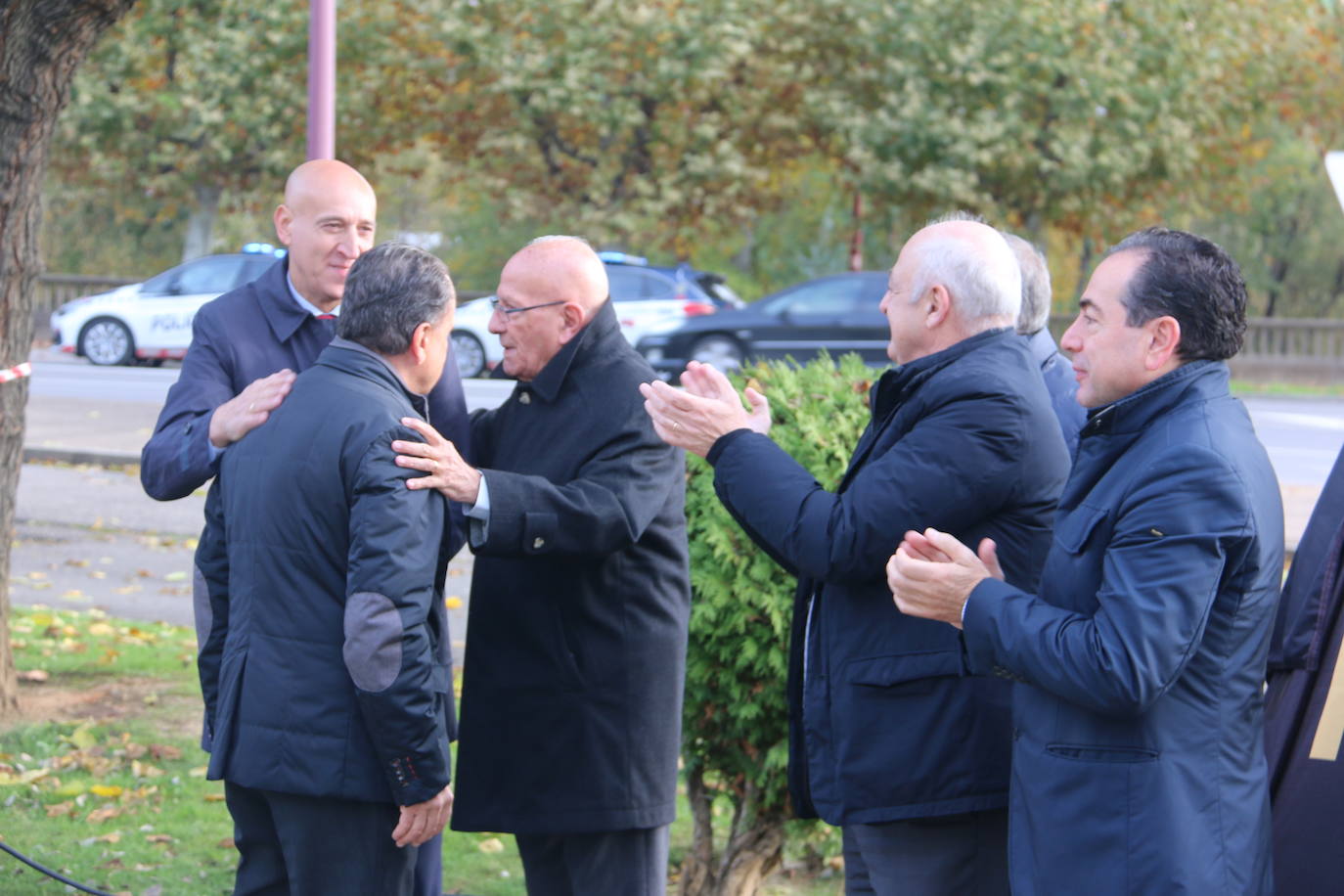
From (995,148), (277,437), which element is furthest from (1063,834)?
(995,148)

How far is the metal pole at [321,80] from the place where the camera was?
6160mm

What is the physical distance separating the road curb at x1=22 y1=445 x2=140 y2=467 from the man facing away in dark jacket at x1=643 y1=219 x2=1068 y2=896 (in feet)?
38.0

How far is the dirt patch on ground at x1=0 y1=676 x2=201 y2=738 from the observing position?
604 centimetres

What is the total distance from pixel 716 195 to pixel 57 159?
14102mm

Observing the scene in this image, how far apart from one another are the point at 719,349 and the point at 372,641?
17249 millimetres

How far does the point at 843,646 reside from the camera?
297cm

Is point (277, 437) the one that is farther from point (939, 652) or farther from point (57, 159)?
point (57, 159)

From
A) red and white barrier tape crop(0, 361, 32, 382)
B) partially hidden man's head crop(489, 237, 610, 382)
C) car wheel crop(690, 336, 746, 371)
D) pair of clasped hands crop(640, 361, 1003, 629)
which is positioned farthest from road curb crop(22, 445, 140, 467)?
pair of clasped hands crop(640, 361, 1003, 629)

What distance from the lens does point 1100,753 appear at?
8.27ft

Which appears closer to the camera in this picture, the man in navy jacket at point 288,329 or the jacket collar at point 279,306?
the man in navy jacket at point 288,329

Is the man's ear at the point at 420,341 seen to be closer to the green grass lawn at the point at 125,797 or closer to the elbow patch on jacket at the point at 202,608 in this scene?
the elbow patch on jacket at the point at 202,608

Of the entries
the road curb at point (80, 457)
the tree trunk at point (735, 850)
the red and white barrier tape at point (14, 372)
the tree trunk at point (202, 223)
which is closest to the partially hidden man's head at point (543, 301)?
the tree trunk at point (735, 850)

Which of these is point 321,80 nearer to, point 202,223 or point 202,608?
point 202,608

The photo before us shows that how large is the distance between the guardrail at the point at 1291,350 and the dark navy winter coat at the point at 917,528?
2661cm
